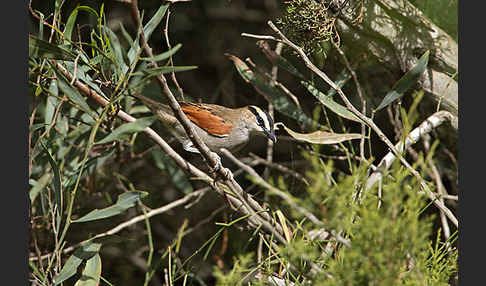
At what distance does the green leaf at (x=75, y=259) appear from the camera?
128 cm

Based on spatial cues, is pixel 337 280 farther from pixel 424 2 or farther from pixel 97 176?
pixel 97 176

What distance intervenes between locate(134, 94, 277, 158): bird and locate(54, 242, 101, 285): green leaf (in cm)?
38

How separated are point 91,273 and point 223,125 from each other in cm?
61

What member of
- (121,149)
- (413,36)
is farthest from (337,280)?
(121,149)

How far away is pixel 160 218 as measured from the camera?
2418mm

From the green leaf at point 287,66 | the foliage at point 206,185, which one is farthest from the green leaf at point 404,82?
the green leaf at point 287,66

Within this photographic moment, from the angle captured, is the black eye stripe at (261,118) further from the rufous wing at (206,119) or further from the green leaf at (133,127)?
the green leaf at (133,127)

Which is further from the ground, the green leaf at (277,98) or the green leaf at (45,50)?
the green leaf at (45,50)

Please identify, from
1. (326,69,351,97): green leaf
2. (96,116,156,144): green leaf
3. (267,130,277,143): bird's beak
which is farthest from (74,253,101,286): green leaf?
(326,69,351,97): green leaf

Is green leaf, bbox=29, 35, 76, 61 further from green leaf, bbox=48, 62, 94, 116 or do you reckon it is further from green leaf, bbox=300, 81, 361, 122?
green leaf, bbox=300, 81, 361, 122

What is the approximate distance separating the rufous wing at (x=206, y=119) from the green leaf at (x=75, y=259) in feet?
1.57

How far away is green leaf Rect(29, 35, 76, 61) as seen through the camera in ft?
3.87

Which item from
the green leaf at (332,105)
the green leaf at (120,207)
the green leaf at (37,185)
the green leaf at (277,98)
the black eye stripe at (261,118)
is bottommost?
the green leaf at (37,185)

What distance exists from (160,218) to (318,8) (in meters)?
1.39
